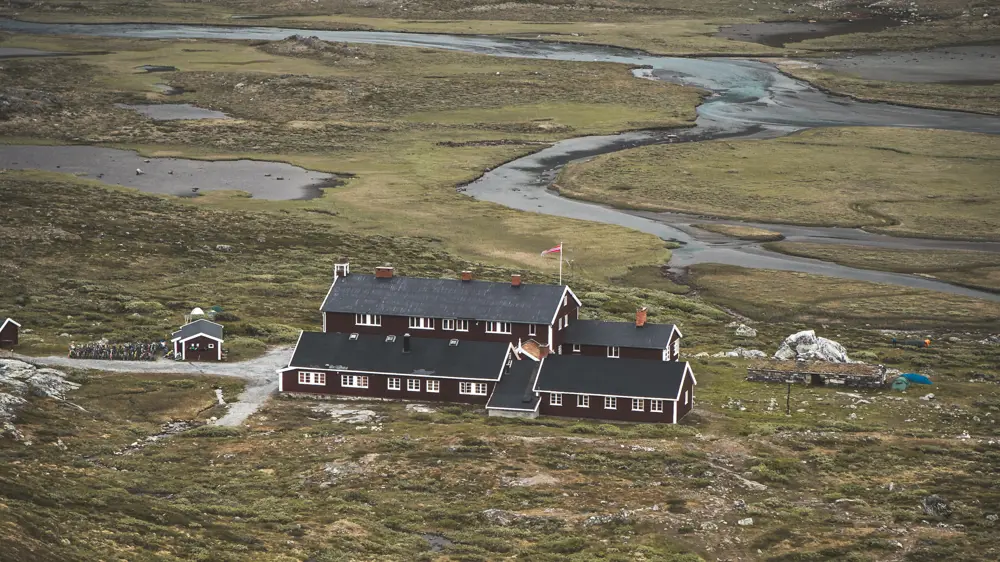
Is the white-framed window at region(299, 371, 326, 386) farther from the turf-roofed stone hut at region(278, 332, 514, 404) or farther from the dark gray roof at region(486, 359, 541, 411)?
the dark gray roof at region(486, 359, 541, 411)

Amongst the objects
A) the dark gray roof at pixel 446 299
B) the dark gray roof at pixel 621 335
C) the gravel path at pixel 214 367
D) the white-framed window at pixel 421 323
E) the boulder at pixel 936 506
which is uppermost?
the dark gray roof at pixel 446 299

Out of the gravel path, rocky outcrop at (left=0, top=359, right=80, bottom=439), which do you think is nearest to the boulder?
the gravel path

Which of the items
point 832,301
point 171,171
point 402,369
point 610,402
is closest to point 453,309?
point 402,369

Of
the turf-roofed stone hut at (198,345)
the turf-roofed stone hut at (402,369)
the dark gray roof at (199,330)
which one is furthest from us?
the dark gray roof at (199,330)

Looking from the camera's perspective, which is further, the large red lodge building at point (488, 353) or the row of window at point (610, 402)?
the large red lodge building at point (488, 353)

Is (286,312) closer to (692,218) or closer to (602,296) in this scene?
(602,296)

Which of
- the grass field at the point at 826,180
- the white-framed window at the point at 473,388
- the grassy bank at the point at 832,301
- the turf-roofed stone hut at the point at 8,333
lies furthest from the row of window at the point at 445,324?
the grass field at the point at 826,180

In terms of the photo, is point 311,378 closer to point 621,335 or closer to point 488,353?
point 488,353

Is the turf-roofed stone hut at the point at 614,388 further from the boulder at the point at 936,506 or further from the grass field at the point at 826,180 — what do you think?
the grass field at the point at 826,180
